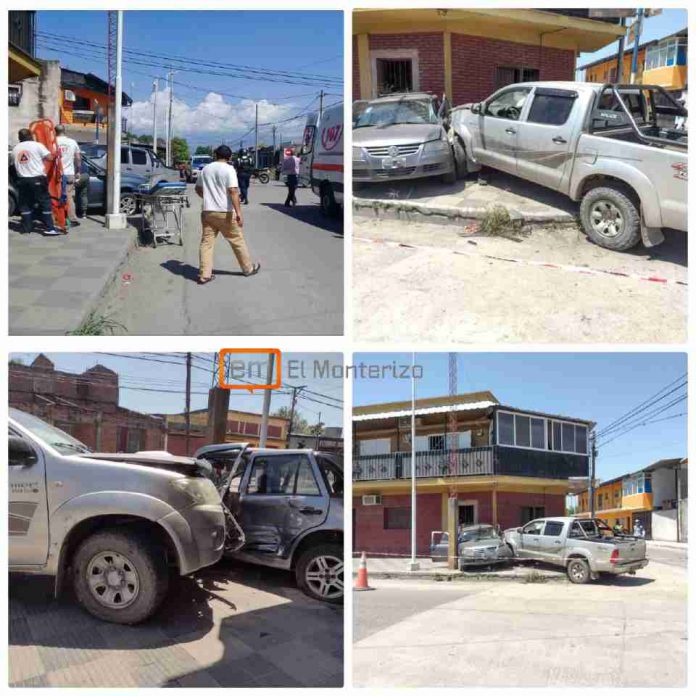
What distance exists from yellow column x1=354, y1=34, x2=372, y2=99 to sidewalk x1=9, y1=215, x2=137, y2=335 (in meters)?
2.97

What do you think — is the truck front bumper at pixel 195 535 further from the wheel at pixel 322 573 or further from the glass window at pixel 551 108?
the glass window at pixel 551 108

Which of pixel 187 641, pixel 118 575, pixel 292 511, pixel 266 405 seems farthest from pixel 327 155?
pixel 187 641

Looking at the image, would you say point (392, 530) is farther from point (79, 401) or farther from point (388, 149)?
point (388, 149)

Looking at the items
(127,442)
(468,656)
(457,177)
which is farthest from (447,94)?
(468,656)

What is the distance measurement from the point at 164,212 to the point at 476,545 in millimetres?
4777

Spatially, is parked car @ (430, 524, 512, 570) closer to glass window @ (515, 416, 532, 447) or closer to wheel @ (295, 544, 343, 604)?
glass window @ (515, 416, 532, 447)

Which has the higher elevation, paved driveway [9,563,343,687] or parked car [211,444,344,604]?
parked car [211,444,344,604]

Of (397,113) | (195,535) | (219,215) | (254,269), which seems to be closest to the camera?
(195,535)

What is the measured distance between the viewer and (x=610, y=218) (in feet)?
19.8

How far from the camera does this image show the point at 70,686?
4.18 m

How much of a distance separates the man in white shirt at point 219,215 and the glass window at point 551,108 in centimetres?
313

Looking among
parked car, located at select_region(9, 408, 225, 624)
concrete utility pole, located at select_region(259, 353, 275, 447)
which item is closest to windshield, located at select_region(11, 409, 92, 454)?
parked car, located at select_region(9, 408, 225, 624)

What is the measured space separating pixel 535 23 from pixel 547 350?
346cm

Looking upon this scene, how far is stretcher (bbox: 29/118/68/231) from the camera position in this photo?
23.0ft
